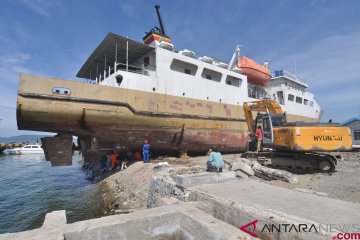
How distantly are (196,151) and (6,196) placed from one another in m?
10.3

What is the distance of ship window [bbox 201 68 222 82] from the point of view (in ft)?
50.4

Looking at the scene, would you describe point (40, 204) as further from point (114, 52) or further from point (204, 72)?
point (204, 72)

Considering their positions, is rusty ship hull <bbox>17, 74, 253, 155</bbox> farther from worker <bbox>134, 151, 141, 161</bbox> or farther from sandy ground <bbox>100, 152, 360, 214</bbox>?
sandy ground <bbox>100, 152, 360, 214</bbox>

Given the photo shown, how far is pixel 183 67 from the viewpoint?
14320mm

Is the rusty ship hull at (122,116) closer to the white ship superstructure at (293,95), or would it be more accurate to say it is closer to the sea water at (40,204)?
the sea water at (40,204)

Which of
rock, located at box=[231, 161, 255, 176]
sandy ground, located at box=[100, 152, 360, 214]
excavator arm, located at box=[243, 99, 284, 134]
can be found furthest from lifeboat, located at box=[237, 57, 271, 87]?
rock, located at box=[231, 161, 255, 176]

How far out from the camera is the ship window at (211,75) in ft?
50.4

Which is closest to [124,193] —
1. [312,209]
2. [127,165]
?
[127,165]

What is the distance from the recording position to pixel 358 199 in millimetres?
5168

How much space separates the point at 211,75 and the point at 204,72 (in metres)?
0.74

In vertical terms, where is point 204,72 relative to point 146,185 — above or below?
above

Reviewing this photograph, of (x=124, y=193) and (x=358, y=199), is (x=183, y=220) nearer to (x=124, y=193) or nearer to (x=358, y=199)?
(x=358, y=199)

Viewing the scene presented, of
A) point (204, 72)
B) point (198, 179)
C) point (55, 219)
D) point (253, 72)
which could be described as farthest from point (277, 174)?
point (253, 72)

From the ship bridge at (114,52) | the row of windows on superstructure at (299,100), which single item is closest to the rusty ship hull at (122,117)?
the ship bridge at (114,52)
